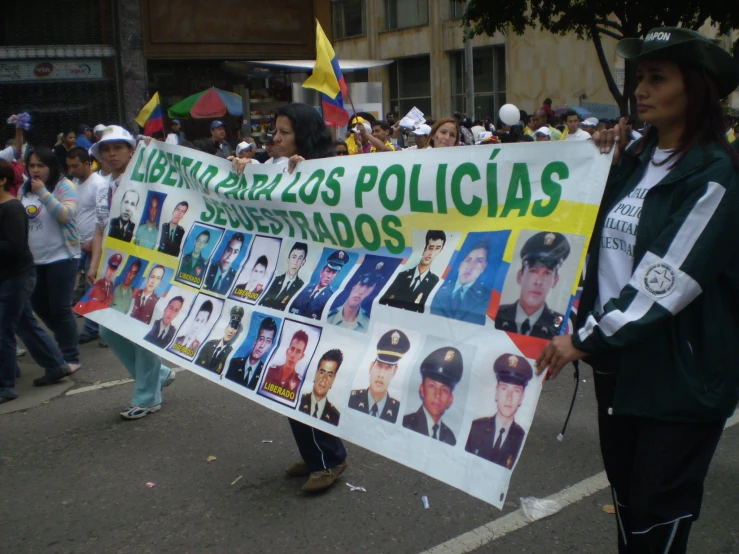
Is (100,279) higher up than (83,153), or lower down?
lower down

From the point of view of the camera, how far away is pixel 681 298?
2.18m

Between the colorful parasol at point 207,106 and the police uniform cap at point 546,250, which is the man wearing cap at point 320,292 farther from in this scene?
the colorful parasol at point 207,106

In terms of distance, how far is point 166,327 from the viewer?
4.25 meters

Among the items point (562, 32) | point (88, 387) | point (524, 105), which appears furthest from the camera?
point (524, 105)

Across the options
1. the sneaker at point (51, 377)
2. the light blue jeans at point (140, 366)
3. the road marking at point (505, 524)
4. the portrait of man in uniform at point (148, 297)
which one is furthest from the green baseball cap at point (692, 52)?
the sneaker at point (51, 377)

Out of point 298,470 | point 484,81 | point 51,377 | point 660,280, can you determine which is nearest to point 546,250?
point 660,280

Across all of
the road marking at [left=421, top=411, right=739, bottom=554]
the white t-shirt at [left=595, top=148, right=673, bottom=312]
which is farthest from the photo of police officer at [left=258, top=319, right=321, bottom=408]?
the white t-shirt at [left=595, top=148, right=673, bottom=312]

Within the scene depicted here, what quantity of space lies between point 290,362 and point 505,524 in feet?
3.93

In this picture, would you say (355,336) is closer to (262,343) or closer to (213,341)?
(262,343)

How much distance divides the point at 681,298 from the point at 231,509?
2.50m

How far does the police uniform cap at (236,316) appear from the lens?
3.89m

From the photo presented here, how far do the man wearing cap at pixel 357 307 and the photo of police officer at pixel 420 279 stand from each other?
0.12 meters

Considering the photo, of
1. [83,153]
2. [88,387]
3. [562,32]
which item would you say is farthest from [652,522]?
[562,32]

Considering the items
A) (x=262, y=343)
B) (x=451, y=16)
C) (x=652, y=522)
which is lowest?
(x=652, y=522)
